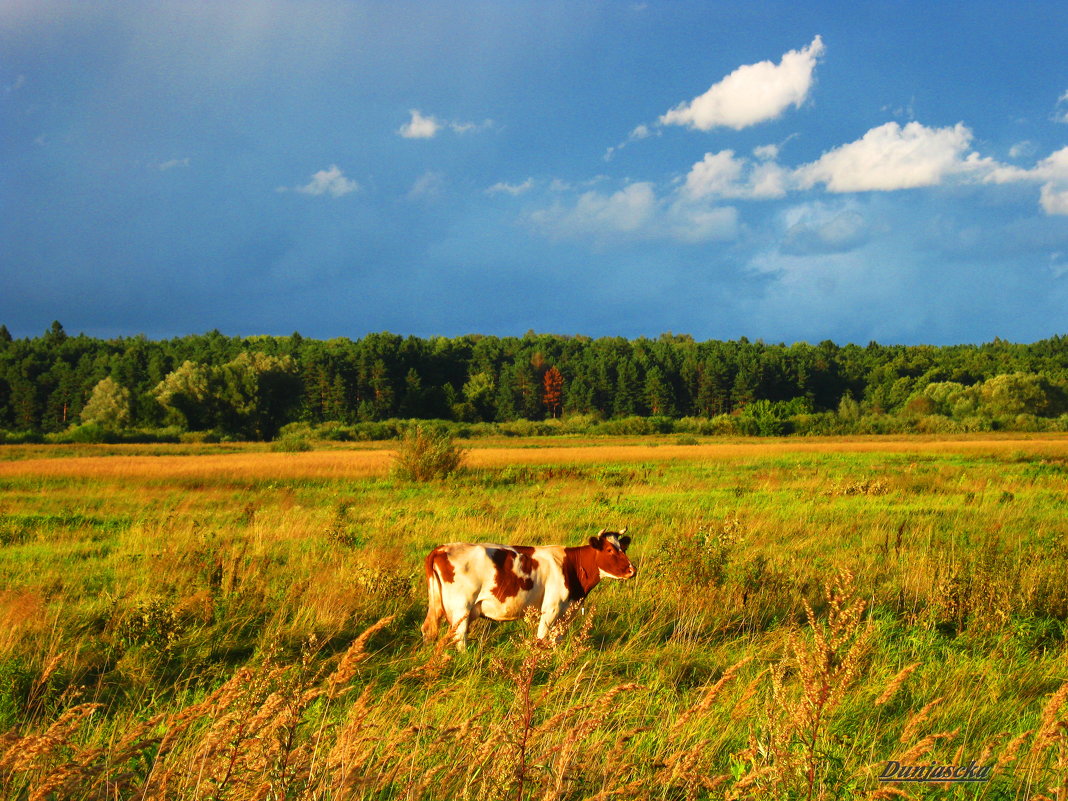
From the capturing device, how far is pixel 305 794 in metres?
2.64

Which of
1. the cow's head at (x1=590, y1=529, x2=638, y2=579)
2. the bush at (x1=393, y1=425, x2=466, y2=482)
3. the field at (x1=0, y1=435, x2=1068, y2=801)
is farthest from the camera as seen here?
the bush at (x1=393, y1=425, x2=466, y2=482)

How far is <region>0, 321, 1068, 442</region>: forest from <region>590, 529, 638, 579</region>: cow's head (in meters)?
65.1

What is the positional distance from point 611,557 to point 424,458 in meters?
18.3

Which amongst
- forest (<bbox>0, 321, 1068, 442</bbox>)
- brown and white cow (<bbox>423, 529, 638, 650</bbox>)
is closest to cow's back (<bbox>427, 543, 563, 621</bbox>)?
brown and white cow (<bbox>423, 529, 638, 650</bbox>)

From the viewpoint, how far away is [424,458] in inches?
962

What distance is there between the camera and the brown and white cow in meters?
6.43

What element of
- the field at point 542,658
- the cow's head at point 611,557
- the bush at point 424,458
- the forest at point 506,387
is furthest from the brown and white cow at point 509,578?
the forest at point 506,387

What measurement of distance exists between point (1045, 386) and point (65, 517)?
371 ft

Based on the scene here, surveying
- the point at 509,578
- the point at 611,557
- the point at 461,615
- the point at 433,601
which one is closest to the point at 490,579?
the point at 509,578

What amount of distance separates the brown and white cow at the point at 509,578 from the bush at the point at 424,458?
58.1 ft

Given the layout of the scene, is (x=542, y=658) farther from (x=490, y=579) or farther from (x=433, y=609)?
(x=433, y=609)

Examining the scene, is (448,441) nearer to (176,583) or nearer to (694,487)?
(694,487)

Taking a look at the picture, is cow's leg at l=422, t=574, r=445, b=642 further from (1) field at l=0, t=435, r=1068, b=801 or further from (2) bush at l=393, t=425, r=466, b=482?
(2) bush at l=393, t=425, r=466, b=482

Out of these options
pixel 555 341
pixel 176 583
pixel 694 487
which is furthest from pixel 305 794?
pixel 555 341
